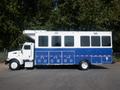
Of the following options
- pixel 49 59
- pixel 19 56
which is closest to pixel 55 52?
pixel 49 59

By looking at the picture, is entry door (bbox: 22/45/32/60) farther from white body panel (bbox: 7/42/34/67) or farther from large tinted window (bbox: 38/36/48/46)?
large tinted window (bbox: 38/36/48/46)

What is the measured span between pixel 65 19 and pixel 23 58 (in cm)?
1250

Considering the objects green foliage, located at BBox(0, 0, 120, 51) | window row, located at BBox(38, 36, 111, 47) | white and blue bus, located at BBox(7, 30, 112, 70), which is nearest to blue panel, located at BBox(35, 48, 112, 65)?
white and blue bus, located at BBox(7, 30, 112, 70)

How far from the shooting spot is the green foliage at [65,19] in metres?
40.6

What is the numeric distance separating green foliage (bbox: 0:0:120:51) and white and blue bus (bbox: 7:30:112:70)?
1037cm

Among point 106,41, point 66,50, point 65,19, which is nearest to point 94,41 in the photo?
point 106,41

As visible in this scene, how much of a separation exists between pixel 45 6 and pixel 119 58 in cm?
1087

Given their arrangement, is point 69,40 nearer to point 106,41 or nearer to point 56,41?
point 56,41

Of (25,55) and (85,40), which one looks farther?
(25,55)

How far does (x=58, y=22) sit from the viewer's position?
40.6m

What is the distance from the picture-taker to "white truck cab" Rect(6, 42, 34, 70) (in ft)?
95.9

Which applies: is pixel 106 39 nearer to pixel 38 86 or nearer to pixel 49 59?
pixel 49 59

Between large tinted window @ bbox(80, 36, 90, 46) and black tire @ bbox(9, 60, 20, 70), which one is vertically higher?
large tinted window @ bbox(80, 36, 90, 46)

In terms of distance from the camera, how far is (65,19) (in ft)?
134
